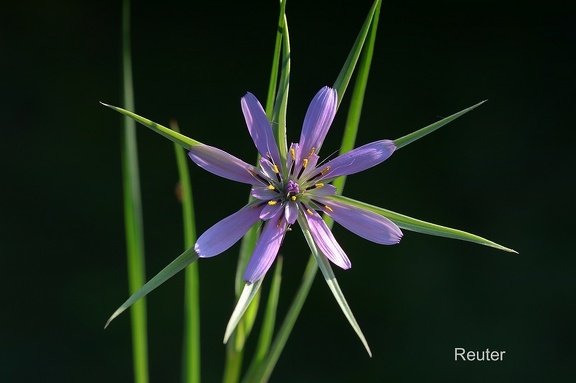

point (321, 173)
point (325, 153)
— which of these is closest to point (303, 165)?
point (321, 173)

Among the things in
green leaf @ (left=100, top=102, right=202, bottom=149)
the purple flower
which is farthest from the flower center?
green leaf @ (left=100, top=102, right=202, bottom=149)

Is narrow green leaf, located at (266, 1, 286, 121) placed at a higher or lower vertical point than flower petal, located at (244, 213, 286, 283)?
higher

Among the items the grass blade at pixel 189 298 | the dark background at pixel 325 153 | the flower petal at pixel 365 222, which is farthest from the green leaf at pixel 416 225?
the dark background at pixel 325 153

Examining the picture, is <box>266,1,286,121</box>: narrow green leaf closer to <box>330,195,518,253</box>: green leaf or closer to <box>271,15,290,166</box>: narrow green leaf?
<box>271,15,290,166</box>: narrow green leaf

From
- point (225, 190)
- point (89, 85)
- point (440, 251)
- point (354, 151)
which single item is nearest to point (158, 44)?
point (89, 85)

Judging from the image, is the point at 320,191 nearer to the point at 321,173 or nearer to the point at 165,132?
the point at 321,173

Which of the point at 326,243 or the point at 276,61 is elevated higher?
the point at 276,61

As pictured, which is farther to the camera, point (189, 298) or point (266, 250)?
point (189, 298)
